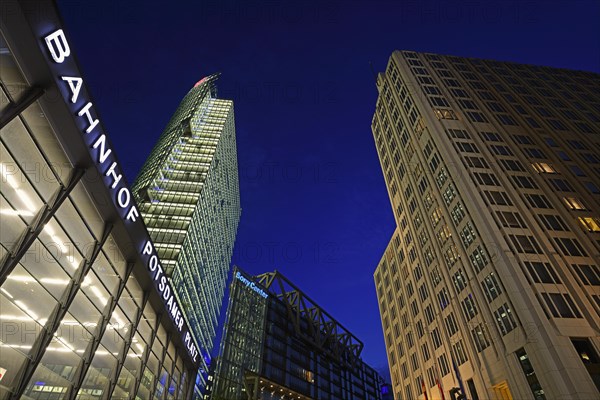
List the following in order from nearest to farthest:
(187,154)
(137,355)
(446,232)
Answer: (137,355), (446,232), (187,154)

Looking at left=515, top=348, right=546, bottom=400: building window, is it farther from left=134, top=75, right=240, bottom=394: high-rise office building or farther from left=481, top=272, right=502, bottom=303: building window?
left=134, top=75, right=240, bottom=394: high-rise office building

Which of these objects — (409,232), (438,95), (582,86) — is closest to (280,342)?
(409,232)

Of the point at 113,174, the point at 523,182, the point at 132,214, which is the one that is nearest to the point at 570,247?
the point at 523,182

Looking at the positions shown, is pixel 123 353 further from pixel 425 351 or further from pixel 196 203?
pixel 196 203

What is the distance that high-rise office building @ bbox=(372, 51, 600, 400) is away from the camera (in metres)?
35.9

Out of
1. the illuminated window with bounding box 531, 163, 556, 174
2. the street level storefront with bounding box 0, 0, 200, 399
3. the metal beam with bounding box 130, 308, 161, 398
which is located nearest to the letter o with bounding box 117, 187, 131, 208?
the street level storefront with bounding box 0, 0, 200, 399

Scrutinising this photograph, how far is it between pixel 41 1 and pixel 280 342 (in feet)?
252

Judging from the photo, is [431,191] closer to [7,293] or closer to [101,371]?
[101,371]

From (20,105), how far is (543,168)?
2531 inches

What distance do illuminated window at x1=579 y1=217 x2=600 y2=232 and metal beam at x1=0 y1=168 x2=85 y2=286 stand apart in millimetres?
57308

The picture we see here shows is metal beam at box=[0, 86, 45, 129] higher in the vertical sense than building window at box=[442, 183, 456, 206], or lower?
lower

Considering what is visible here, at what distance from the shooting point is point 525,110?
2653 inches

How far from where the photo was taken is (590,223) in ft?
151

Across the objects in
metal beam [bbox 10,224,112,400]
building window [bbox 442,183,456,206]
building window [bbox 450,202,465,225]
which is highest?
building window [bbox 442,183,456,206]
